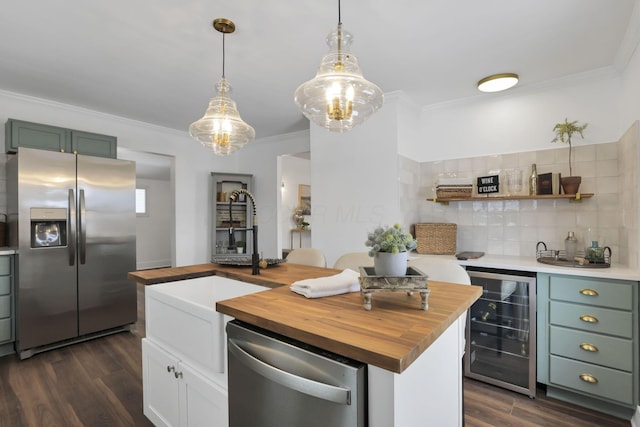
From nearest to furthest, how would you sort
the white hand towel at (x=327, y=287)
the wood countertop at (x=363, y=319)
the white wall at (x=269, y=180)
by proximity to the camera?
the wood countertop at (x=363, y=319) → the white hand towel at (x=327, y=287) → the white wall at (x=269, y=180)

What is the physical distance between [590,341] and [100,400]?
11.0 feet

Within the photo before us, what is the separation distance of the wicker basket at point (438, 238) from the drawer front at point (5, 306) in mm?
3816

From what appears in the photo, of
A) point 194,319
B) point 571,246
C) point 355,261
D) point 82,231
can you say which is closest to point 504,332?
point 571,246

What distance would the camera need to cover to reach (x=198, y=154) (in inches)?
184

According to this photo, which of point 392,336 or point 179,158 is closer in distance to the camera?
point 392,336

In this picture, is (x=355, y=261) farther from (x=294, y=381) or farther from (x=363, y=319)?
(x=294, y=381)

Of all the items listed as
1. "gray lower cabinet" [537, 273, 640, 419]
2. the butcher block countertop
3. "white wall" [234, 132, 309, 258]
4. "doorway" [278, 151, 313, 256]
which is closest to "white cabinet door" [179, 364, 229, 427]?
the butcher block countertop

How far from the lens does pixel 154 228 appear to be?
791 cm

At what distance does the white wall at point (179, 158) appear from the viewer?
3455 millimetres

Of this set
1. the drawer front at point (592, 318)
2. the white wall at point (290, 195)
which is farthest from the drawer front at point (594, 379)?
the white wall at point (290, 195)

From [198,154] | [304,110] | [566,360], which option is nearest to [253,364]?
[304,110]

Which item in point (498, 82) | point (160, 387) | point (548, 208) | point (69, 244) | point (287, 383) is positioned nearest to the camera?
point (287, 383)

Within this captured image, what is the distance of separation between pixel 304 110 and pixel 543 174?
2276 millimetres

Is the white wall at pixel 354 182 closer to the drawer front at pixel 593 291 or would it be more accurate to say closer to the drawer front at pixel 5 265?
the drawer front at pixel 593 291
